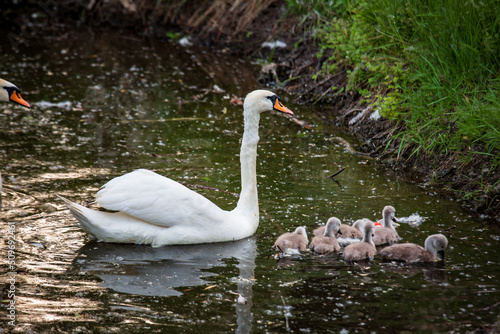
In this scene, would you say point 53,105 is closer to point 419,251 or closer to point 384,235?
point 384,235

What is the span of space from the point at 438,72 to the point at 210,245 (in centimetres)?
415

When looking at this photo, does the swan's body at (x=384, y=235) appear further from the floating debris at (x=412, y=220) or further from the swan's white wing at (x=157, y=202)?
the swan's white wing at (x=157, y=202)

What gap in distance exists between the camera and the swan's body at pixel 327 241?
6.28 metres

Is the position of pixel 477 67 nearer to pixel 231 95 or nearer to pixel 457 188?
pixel 457 188

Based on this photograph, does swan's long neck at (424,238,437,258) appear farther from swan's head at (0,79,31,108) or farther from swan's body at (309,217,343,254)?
swan's head at (0,79,31,108)

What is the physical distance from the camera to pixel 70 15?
64.4 feet

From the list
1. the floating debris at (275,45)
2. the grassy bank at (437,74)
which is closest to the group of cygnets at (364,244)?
the grassy bank at (437,74)

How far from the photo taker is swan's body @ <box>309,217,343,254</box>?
6.28 meters

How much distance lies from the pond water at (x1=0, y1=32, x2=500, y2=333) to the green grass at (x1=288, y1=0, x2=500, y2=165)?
30.6 inches

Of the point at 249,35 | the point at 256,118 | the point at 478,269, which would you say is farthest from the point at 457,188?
the point at 249,35

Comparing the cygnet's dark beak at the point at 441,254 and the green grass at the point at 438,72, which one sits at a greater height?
the green grass at the point at 438,72

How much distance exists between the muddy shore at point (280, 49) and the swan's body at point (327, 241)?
1977 mm

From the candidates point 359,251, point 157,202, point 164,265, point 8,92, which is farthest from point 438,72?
point 8,92

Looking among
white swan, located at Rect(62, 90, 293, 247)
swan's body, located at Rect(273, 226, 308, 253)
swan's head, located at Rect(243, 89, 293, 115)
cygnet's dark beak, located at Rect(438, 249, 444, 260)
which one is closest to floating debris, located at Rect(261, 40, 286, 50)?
swan's head, located at Rect(243, 89, 293, 115)
